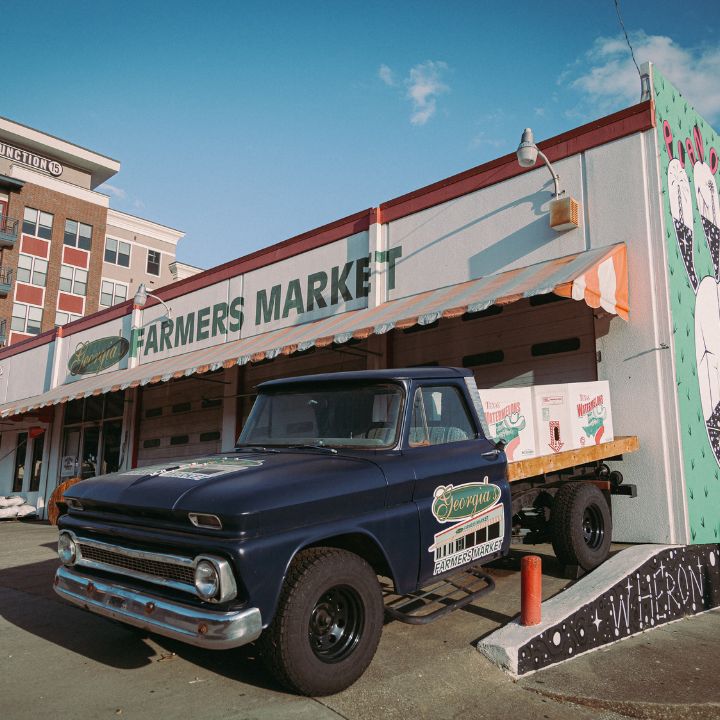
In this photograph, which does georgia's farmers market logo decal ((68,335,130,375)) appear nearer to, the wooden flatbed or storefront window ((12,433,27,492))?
storefront window ((12,433,27,492))

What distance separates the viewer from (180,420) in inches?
591

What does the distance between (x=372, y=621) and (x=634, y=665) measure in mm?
2348

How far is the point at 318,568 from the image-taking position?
10.7 feet

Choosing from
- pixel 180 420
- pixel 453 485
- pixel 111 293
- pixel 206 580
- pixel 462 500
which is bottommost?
pixel 206 580

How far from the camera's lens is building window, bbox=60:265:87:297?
120ft

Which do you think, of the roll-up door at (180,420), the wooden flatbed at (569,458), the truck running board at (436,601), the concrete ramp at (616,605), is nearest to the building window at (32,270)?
the roll-up door at (180,420)

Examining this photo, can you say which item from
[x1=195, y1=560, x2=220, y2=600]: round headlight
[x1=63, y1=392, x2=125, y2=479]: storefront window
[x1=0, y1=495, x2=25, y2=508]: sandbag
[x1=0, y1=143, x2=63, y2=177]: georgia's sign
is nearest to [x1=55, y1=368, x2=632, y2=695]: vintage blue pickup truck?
[x1=195, y1=560, x2=220, y2=600]: round headlight

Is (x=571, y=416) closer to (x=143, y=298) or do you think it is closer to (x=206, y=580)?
(x=206, y=580)

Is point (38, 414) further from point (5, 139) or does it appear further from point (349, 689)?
point (5, 139)

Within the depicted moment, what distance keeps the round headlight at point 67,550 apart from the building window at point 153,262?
132ft

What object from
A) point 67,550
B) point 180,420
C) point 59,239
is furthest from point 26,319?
point 67,550

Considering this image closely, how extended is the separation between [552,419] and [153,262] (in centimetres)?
4013

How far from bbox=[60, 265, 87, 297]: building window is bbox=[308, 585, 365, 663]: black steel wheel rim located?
37768 millimetres

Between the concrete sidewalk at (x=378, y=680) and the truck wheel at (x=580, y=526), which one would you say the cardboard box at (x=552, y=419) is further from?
the concrete sidewalk at (x=378, y=680)
